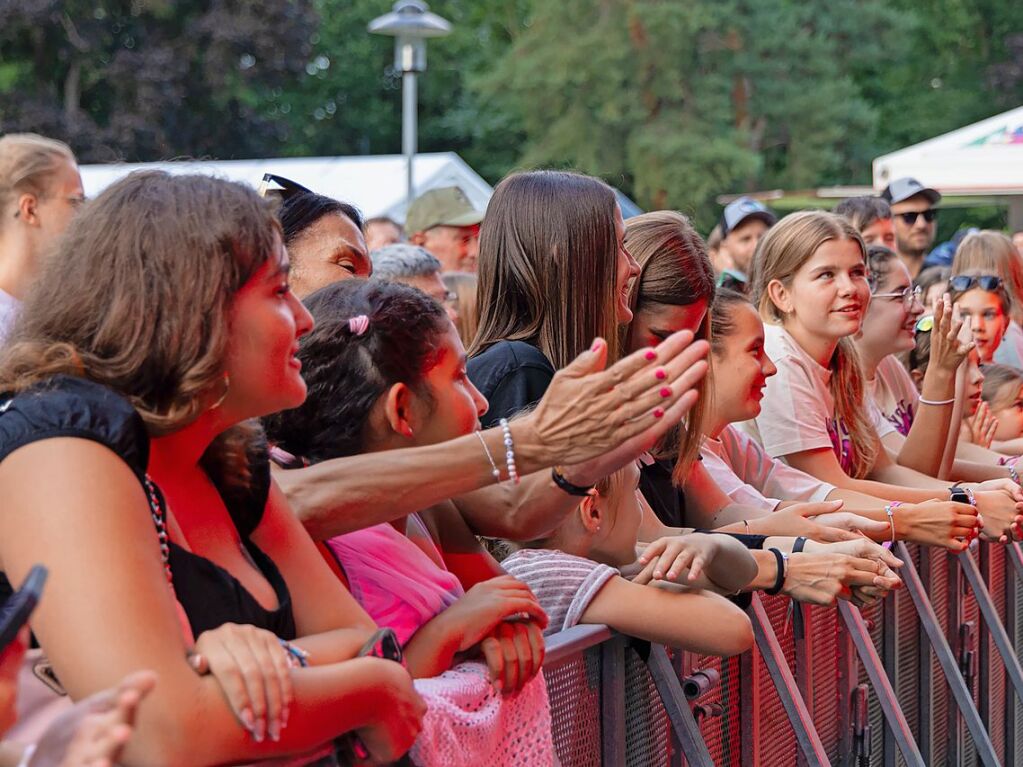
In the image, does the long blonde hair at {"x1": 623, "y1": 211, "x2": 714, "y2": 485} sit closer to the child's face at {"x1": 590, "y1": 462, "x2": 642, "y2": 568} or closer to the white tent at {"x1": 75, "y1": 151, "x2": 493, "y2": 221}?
the child's face at {"x1": 590, "y1": 462, "x2": 642, "y2": 568}

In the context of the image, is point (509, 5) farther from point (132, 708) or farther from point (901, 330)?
point (132, 708)

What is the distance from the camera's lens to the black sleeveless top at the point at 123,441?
6.15ft

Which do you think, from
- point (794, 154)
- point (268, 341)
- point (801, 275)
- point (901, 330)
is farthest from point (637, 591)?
point (794, 154)

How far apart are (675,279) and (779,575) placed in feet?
2.71

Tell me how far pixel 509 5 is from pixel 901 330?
4044 centimetres

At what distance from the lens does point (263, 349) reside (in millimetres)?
2172

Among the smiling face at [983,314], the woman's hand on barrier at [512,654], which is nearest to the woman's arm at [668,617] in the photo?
the woman's hand on barrier at [512,654]

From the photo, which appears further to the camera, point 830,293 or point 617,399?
point 830,293

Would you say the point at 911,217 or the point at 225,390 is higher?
the point at 225,390

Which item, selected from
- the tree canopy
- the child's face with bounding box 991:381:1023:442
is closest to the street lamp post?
the child's face with bounding box 991:381:1023:442

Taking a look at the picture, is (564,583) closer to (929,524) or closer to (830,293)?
(929,524)

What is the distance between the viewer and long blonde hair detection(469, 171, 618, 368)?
138 inches

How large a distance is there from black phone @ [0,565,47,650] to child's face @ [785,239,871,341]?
155 inches

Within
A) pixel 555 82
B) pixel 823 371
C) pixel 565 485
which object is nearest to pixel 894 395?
pixel 823 371
